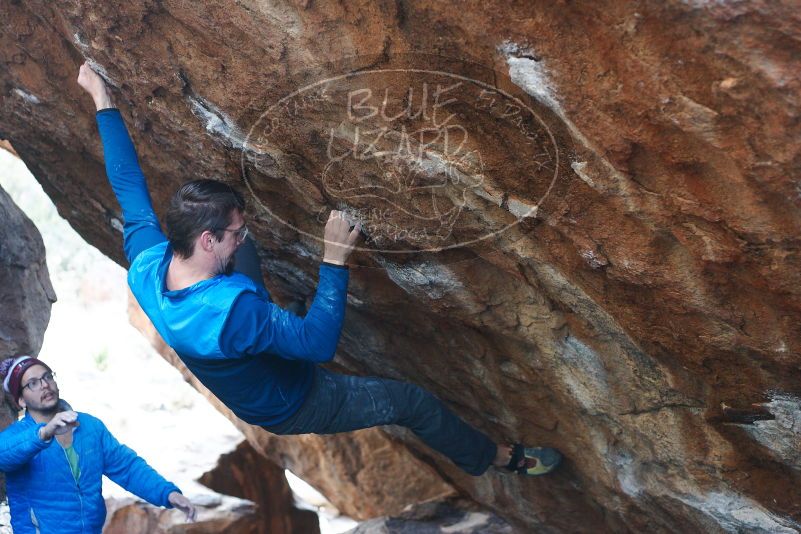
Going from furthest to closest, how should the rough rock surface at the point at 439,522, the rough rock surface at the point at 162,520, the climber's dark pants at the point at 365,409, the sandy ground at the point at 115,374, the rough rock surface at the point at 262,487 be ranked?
the sandy ground at the point at 115,374 → the rough rock surface at the point at 262,487 → the rough rock surface at the point at 162,520 → the rough rock surface at the point at 439,522 → the climber's dark pants at the point at 365,409

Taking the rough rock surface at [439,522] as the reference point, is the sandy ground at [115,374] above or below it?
above

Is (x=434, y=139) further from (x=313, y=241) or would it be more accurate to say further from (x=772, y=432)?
(x=772, y=432)

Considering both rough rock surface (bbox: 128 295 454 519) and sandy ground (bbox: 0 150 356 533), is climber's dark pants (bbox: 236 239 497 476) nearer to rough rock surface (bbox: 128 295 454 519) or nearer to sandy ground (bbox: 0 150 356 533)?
rough rock surface (bbox: 128 295 454 519)

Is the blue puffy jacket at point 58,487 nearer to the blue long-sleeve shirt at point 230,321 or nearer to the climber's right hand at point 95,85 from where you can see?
the blue long-sleeve shirt at point 230,321

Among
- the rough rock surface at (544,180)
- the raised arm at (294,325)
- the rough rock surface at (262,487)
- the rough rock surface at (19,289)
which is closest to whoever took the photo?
the rough rock surface at (544,180)

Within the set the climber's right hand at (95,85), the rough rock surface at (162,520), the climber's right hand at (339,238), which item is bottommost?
the rough rock surface at (162,520)

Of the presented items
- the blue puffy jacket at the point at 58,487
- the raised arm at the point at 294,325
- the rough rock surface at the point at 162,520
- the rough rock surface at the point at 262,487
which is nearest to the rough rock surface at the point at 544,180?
the raised arm at the point at 294,325

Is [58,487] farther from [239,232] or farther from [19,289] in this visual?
[19,289]

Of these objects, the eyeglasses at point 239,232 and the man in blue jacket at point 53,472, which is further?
the man in blue jacket at point 53,472

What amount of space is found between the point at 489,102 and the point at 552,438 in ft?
6.26

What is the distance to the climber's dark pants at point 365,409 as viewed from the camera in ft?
10.6

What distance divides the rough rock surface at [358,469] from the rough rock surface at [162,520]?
0.74m

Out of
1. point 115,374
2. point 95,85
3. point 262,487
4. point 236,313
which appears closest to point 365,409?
point 236,313

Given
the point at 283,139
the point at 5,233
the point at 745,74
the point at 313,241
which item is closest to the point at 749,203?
the point at 745,74
